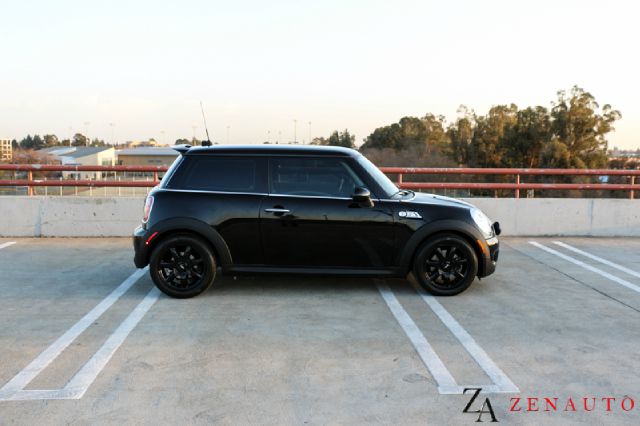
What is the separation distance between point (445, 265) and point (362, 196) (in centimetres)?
120

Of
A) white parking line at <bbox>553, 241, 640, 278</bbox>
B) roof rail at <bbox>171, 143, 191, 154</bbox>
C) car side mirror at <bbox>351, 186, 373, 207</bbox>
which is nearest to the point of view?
car side mirror at <bbox>351, 186, 373, 207</bbox>

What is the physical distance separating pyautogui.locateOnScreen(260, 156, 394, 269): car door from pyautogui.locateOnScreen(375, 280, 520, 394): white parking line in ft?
1.94

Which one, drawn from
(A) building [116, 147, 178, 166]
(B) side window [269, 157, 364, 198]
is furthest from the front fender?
(A) building [116, 147, 178, 166]

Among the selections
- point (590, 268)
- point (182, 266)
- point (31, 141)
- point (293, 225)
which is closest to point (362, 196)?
point (293, 225)

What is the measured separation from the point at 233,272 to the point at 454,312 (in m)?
2.28

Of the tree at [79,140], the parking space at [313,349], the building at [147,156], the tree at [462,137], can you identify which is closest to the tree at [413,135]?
the tree at [462,137]

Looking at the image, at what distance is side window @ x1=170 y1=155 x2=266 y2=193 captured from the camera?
232 inches

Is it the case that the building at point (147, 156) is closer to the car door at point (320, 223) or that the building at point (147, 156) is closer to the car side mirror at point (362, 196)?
the car door at point (320, 223)

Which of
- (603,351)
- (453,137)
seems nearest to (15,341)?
(603,351)

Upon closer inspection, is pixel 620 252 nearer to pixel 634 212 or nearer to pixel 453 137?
pixel 634 212

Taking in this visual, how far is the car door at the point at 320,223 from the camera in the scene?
577 cm

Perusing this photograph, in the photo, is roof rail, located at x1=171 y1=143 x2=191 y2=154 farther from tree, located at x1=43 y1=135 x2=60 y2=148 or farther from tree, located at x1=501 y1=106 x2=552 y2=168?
tree, located at x1=43 y1=135 x2=60 y2=148

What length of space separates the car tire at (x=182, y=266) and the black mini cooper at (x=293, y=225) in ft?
0.03

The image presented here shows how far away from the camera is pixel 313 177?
5.91 meters
